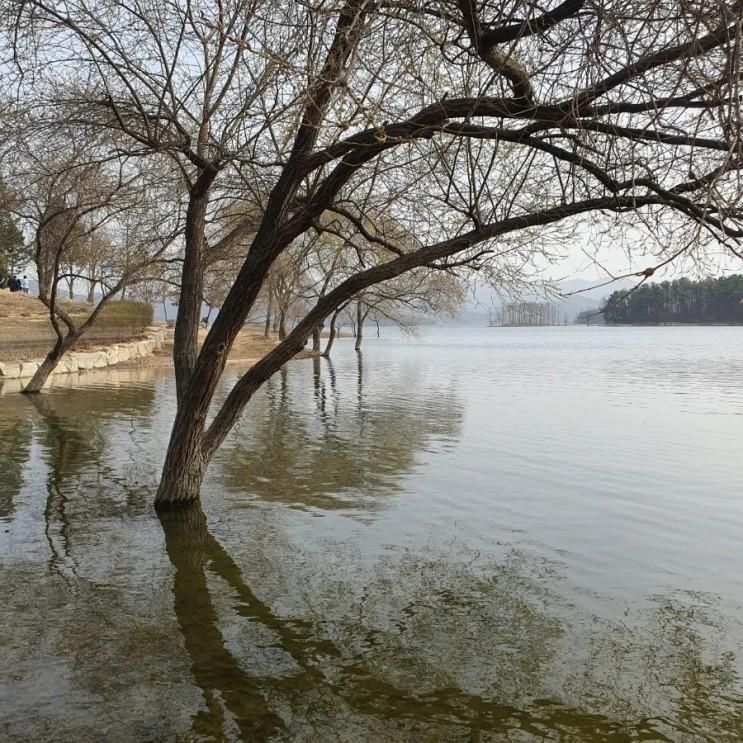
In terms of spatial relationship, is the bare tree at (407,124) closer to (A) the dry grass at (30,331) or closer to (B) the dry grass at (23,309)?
(A) the dry grass at (30,331)

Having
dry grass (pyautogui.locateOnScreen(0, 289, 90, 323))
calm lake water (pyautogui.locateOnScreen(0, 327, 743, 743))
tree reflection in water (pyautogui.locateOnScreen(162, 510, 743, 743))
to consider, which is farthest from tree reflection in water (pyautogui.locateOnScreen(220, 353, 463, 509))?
dry grass (pyautogui.locateOnScreen(0, 289, 90, 323))

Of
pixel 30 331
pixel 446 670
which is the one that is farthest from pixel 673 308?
pixel 446 670

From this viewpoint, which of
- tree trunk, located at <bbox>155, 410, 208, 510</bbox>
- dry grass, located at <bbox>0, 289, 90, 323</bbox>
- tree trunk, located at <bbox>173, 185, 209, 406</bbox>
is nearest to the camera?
tree trunk, located at <bbox>155, 410, 208, 510</bbox>

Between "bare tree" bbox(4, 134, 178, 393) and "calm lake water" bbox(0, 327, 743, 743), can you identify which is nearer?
"calm lake water" bbox(0, 327, 743, 743)

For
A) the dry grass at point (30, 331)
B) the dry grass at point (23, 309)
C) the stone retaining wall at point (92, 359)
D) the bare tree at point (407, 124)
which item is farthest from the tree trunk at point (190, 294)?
the dry grass at point (23, 309)

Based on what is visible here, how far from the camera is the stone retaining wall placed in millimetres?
21969

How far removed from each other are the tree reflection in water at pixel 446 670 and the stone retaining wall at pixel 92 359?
18174 millimetres

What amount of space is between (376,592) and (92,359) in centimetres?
2437

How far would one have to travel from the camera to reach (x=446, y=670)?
4.65 m

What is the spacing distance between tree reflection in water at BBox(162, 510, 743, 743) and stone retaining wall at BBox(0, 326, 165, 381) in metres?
18.2

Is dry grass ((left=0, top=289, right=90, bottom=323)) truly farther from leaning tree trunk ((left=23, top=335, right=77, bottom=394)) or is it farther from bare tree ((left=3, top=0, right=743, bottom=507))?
bare tree ((left=3, top=0, right=743, bottom=507))

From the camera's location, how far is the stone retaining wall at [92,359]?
2197 centimetres

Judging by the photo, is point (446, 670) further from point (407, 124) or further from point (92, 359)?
point (92, 359)

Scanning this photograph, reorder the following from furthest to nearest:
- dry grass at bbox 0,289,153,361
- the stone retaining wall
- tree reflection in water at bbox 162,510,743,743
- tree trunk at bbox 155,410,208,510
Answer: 1. dry grass at bbox 0,289,153,361
2. the stone retaining wall
3. tree trunk at bbox 155,410,208,510
4. tree reflection in water at bbox 162,510,743,743
